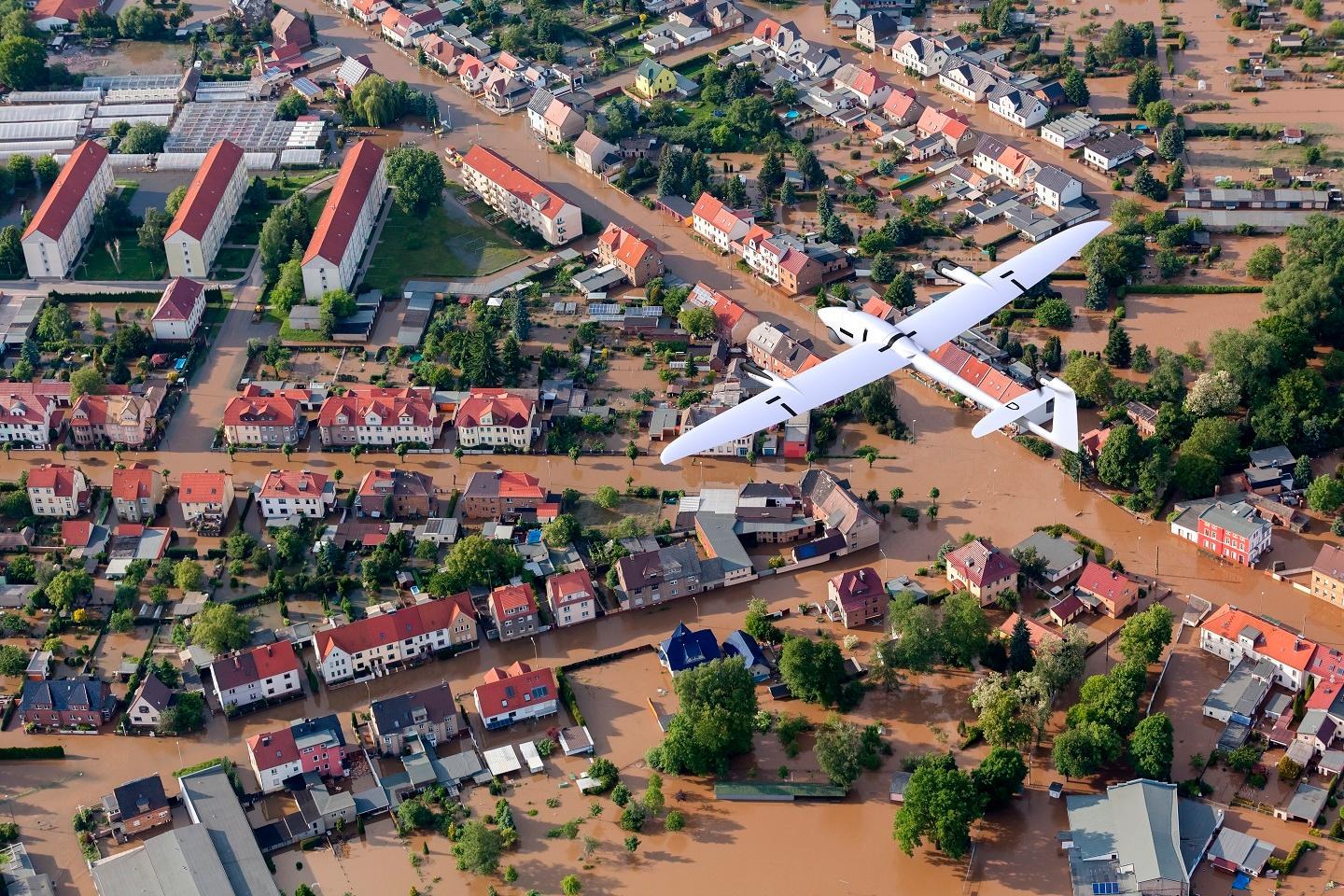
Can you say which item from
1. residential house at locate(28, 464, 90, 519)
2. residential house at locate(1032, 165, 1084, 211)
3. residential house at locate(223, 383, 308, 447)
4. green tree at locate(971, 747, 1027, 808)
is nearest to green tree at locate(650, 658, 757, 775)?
green tree at locate(971, 747, 1027, 808)

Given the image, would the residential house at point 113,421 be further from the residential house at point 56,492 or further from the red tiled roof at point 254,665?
the red tiled roof at point 254,665

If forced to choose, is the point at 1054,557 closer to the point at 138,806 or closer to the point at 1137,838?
the point at 1137,838

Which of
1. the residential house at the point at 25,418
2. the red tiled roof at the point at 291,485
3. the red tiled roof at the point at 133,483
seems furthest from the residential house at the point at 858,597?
the residential house at the point at 25,418

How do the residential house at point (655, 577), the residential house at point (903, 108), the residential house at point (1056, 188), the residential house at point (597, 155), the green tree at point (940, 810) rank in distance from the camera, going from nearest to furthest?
the green tree at point (940, 810)
the residential house at point (655, 577)
the residential house at point (1056, 188)
the residential house at point (597, 155)
the residential house at point (903, 108)

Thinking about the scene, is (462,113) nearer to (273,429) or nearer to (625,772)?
(273,429)

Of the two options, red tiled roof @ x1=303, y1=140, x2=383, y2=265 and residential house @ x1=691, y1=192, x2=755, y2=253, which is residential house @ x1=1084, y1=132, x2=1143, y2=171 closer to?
residential house @ x1=691, y1=192, x2=755, y2=253

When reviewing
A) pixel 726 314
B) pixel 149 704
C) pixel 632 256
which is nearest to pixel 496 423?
pixel 726 314
